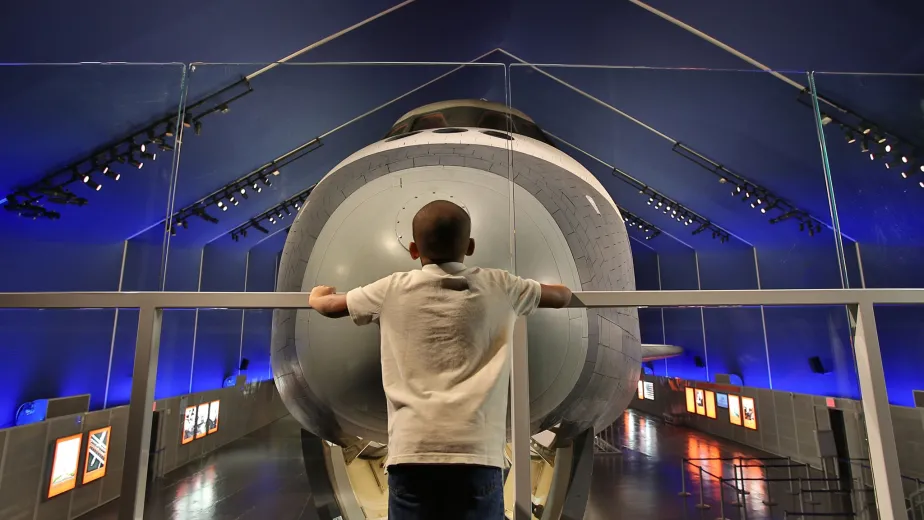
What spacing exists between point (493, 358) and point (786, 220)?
1.87 m

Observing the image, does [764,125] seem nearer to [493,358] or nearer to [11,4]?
[493,358]

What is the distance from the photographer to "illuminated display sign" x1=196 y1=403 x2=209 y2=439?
620 centimetres

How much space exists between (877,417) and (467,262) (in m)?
1.31

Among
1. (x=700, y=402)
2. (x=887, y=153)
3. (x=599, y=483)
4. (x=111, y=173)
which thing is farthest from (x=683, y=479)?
(x=111, y=173)

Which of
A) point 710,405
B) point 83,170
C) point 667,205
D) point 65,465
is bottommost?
point 65,465

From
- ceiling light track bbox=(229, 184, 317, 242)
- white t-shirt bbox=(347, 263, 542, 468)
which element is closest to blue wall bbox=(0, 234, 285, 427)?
ceiling light track bbox=(229, 184, 317, 242)

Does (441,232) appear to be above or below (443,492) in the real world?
above

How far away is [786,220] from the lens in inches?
86.4

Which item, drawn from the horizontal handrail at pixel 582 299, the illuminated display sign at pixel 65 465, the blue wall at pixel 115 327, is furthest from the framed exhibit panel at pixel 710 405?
the illuminated display sign at pixel 65 465

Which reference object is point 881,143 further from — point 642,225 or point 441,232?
A: point 441,232

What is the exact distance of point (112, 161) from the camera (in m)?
2.39

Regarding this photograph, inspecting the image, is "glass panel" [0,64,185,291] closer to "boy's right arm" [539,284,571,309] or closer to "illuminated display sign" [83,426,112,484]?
"boy's right arm" [539,284,571,309]

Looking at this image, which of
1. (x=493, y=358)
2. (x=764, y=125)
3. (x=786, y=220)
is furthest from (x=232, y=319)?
(x=764, y=125)

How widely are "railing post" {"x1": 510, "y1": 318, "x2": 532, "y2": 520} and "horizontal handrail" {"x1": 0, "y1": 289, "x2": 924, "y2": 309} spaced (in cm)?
21
